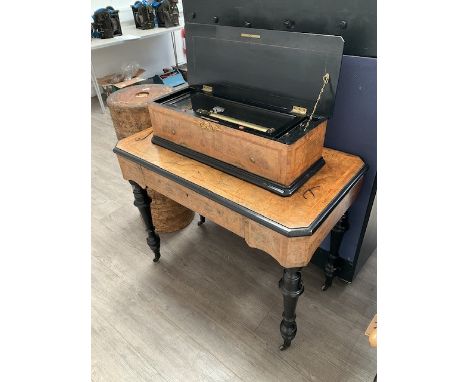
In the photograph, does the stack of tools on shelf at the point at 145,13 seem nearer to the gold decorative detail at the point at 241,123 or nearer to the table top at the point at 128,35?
the table top at the point at 128,35

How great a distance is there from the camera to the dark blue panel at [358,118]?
117 centimetres

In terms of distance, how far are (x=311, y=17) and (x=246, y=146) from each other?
1.80 ft

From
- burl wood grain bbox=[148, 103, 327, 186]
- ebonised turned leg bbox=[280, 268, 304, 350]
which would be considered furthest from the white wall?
ebonised turned leg bbox=[280, 268, 304, 350]

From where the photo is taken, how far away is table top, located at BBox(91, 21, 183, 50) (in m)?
3.27

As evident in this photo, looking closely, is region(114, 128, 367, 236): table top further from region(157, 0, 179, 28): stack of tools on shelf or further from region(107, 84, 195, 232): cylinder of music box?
region(157, 0, 179, 28): stack of tools on shelf

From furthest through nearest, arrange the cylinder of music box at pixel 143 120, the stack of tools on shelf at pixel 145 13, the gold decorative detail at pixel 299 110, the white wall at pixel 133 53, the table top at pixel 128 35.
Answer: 1. the white wall at pixel 133 53
2. the stack of tools on shelf at pixel 145 13
3. the table top at pixel 128 35
4. the cylinder of music box at pixel 143 120
5. the gold decorative detail at pixel 299 110

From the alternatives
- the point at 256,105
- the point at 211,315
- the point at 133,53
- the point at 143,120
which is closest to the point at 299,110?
the point at 256,105

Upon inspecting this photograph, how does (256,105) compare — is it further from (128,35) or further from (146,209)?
(128,35)

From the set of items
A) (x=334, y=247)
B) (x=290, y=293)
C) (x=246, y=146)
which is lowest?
(x=334, y=247)

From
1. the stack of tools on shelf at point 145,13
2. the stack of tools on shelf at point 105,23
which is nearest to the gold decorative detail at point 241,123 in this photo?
the stack of tools on shelf at point 105,23

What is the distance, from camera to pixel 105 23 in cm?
338

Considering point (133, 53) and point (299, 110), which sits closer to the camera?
point (299, 110)
